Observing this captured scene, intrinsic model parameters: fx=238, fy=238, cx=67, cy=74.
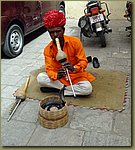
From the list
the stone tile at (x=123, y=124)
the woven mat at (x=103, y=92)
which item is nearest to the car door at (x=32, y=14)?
the woven mat at (x=103, y=92)

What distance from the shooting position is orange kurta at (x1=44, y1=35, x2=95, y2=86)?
2.63 m

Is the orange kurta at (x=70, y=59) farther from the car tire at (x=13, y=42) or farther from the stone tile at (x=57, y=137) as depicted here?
the car tire at (x=13, y=42)

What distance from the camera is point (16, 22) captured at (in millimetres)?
4117

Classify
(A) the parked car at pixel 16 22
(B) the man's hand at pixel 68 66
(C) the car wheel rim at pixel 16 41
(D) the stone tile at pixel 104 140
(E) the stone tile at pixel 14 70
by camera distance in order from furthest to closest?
(C) the car wheel rim at pixel 16 41 < (A) the parked car at pixel 16 22 < (E) the stone tile at pixel 14 70 < (B) the man's hand at pixel 68 66 < (D) the stone tile at pixel 104 140

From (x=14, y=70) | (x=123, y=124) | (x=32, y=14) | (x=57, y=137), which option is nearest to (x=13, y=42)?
Result: (x=14, y=70)

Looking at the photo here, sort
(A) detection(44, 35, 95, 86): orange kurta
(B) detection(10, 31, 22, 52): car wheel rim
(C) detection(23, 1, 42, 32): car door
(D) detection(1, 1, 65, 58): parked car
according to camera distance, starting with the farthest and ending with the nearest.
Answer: (C) detection(23, 1, 42, 32): car door < (B) detection(10, 31, 22, 52): car wheel rim < (D) detection(1, 1, 65, 58): parked car < (A) detection(44, 35, 95, 86): orange kurta

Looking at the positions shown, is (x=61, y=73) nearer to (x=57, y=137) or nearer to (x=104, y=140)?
(x=57, y=137)

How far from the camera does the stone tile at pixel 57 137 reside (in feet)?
6.72

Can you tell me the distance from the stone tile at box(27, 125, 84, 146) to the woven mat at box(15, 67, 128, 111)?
0.47 metres

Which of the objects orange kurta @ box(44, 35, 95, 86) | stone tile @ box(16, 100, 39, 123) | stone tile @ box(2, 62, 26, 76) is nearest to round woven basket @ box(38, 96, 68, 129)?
stone tile @ box(16, 100, 39, 123)

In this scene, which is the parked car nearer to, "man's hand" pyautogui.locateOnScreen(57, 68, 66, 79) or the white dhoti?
the white dhoti

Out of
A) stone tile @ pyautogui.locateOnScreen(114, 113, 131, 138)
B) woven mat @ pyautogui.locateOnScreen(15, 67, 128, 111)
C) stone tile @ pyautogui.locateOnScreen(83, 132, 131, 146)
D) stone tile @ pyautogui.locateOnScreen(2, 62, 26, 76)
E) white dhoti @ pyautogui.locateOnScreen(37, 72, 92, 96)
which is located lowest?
stone tile @ pyautogui.locateOnScreen(83, 132, 131, 146)

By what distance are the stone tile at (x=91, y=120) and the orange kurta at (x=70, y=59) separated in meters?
0.41

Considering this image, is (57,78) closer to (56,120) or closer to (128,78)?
(56,120)
